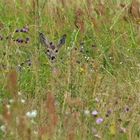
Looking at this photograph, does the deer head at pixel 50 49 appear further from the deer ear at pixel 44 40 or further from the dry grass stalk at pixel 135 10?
the dry grass stalk at pixel 135 10

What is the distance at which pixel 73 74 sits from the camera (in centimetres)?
250

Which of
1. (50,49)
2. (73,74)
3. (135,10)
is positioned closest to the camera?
(73,74)

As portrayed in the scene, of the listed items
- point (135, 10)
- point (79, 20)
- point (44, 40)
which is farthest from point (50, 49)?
point (135, 10)

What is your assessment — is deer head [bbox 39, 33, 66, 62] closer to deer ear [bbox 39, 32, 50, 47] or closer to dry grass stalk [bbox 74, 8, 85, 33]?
deer ear [bbox 39, 32, 50, 47]

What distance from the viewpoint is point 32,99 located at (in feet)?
7.47

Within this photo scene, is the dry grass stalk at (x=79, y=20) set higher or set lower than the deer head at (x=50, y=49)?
higher

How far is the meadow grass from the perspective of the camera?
1.71 meters

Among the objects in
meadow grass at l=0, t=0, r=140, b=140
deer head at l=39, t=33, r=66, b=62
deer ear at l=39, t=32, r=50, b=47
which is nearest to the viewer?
meadow grass at l=0, t=0, r=140, b=140

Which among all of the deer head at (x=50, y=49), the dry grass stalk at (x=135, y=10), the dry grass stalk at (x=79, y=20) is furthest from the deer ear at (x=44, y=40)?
the dry grass stalk at (x=135, y=10)

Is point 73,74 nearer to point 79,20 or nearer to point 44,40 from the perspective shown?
point 44,40

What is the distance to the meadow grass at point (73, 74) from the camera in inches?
67.3

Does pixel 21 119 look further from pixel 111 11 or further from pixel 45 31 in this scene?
pixel 111 11

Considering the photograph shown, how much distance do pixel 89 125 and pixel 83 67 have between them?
0.70 meters

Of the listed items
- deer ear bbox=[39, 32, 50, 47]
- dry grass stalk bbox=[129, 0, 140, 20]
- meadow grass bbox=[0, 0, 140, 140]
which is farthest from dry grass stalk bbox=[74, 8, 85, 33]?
deer ear bbox=[39, 32, 50, 47]
